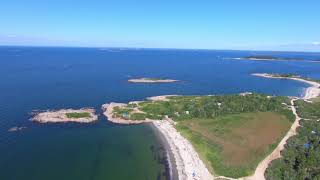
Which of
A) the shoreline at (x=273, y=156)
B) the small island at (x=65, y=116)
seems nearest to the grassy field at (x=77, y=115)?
the small island at (x=65, y=116)

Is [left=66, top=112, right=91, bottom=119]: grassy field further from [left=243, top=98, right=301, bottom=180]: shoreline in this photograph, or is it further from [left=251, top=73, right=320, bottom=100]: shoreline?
[left=251, top=73, right=320, bottom=100]: shoreline

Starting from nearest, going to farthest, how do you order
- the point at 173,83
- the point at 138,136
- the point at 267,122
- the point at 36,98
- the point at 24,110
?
the point at 138,136, the point at 267,122, the point at 24,110, the point at 36,98, the point at 173,83

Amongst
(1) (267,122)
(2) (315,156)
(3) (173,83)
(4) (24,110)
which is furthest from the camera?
(3) (173,83)

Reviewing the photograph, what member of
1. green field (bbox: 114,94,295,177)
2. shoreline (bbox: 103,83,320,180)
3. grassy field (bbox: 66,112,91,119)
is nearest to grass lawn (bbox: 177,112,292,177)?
green field (bbox: 114,94,295,177)

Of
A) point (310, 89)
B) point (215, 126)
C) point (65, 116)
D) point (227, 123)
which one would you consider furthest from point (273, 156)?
point (310, 89)

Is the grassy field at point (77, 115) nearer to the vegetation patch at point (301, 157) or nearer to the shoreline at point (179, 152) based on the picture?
the shoreline at point (179, 152)

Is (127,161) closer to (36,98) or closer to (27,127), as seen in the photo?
(27,127)

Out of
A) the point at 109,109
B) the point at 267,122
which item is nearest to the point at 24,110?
the point at 109,109
